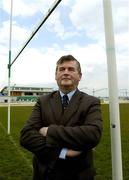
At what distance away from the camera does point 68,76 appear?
2.60m

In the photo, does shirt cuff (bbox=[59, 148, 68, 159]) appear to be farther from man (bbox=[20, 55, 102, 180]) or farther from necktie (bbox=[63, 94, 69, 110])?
necktie (bbox=[63, 94, 69, 110])

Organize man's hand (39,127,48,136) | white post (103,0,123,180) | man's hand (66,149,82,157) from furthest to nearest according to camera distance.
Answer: white post (103,0,123,180)
man's hand (39,127,48,136)
man's hand (66,149,82,157)

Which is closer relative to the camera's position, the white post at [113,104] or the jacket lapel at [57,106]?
the jacket lapel at [57,106]

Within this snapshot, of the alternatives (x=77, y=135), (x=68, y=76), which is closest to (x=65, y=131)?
(x=77, y=135)

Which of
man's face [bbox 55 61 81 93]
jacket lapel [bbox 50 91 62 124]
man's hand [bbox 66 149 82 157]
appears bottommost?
man's hand [bbox 66 149 82 157]

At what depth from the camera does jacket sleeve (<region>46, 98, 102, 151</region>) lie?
Result: 2.40 meters

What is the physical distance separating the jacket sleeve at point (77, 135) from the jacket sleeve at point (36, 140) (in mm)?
50

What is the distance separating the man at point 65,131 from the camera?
95.2 inches

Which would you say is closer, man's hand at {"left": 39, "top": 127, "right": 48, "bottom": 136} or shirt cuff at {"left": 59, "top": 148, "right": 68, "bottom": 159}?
shirt cuff at {"left": 59, "top": 148, "right": 68, "bottom": 159}

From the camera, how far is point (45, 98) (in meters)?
2.71

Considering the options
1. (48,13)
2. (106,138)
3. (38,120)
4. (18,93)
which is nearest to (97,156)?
(106,138)

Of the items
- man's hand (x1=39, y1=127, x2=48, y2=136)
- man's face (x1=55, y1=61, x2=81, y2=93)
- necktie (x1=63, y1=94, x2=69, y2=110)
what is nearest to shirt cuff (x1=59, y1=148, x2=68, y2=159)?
man's hand (x1=39, y1=127, x2=48, y2=136)

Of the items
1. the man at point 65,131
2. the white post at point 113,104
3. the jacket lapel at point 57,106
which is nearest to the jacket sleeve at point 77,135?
the man at point 65,131

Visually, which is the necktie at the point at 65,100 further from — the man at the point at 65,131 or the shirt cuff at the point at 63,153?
the shirt cuff at the point at 63,153
